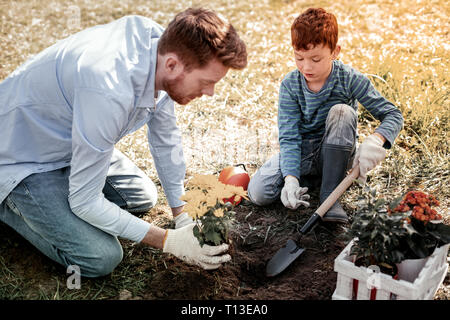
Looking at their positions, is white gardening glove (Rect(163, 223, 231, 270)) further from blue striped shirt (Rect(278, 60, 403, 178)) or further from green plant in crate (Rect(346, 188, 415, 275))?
blue striped shirt (Rect(278, 60, 403, 178))

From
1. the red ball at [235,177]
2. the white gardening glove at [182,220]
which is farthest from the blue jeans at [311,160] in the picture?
the white gardening glove at [182,220]

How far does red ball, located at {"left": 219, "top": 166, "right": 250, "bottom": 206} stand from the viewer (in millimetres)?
3002

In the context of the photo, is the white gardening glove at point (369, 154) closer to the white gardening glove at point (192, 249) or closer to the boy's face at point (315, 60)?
the boy's face at point (315, 60)

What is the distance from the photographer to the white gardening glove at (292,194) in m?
2.58

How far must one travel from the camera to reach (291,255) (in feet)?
7.75

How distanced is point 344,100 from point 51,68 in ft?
5.23

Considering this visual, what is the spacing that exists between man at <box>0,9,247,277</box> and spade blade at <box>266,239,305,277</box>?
26 cm

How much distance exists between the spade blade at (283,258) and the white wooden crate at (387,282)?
0.36 metres

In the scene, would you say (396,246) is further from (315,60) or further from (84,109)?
(84,109)

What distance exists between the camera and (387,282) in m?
1.83

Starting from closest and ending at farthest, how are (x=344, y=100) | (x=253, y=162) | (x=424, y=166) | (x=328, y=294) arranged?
1. (x=328, y=294)
2. (x=344, y=100)
3. (x=424, y=166)
4. (x=253, y=162)

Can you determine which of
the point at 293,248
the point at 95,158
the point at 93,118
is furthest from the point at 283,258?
the point at 93,118

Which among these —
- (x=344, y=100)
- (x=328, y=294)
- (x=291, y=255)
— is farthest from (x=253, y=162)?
(x=328, y=294)
